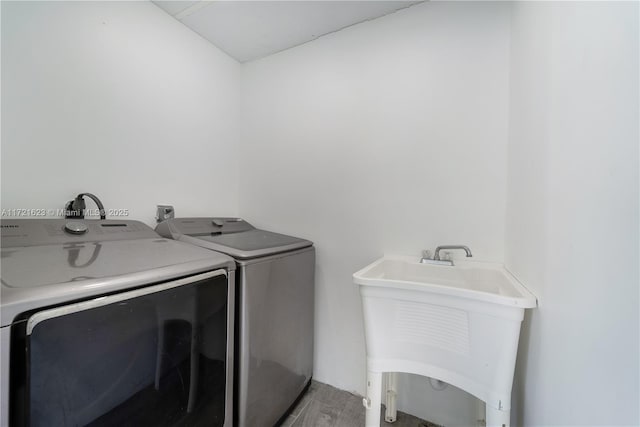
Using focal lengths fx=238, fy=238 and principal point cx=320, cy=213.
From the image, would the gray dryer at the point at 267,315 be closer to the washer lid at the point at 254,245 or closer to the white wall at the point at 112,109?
the washer lid at the point at 254,245

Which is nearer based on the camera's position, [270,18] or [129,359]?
[129,359]

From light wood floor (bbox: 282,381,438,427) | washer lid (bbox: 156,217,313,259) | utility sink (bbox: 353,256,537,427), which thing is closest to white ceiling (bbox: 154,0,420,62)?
washer lid (bbox: 156,217,313,259)

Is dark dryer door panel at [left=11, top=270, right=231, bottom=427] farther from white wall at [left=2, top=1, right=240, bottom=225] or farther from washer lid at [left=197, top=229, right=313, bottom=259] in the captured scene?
white wall at [left=2, top=1, right=240, bottom=225]

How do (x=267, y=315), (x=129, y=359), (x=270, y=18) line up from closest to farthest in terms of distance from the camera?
(x=129, y=359) → (x=267, y=315) → (x=270, y=18)

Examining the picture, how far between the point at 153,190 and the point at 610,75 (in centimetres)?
193

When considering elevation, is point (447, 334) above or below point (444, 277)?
below

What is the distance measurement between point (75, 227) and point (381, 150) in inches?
62.5

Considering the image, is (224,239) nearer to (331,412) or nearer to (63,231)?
(63,231)

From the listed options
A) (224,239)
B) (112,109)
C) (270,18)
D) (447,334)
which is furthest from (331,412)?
(270,18)

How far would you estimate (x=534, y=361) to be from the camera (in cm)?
84

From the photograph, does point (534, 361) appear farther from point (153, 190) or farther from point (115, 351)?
point (153, 190)

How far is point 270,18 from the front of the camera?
1556mm

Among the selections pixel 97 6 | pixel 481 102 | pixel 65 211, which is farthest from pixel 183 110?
pixel 481 102

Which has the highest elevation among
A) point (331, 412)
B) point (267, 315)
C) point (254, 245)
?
point (254, 245)
